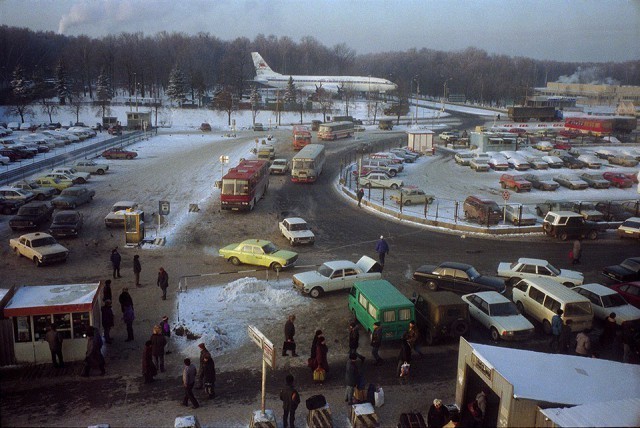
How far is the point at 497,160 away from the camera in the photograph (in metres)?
47.3

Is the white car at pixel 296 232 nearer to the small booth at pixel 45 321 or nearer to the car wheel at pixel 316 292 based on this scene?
the car wheel at pixel 316 292

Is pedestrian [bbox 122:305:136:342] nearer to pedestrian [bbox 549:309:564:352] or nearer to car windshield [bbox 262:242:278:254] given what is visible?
car windshield [bbox 262:242:278:254]

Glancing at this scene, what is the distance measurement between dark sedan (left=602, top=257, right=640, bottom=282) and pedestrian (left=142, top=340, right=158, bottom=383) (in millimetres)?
17516

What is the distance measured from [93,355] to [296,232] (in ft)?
44.8

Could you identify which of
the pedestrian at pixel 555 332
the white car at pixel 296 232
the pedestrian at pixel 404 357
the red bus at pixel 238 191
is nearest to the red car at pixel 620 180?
the white car at pixel 296 232

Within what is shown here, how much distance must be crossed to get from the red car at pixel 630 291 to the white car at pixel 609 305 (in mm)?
976

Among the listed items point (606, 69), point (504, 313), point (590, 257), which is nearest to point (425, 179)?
point (590, 257)

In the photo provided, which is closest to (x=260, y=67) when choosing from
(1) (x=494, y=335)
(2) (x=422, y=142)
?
(2) (x=422, y=142)

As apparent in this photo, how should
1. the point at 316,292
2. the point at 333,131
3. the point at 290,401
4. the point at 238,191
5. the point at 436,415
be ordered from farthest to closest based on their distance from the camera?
the point at 333,131, the point at 238,191, the point at 316,292, the point at 290,401, the point at 436,415

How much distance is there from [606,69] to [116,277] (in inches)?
7832

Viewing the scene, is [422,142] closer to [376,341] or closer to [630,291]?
[630,291]

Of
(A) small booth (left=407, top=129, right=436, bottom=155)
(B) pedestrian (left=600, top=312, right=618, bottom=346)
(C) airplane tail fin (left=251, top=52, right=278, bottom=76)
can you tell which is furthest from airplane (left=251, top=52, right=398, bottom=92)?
(B) pedestrian (left=600, top=312, right=618, bottom=346)

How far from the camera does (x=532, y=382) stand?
10.3 m

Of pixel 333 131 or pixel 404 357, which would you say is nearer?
pixel 404 357
